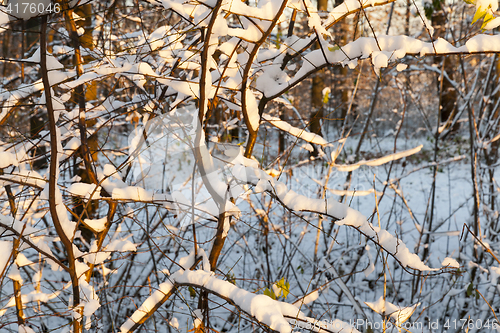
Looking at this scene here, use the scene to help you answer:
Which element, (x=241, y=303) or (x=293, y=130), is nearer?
(x=241, y=303)

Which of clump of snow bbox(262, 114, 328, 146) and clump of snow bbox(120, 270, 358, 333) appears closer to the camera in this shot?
clump of snow bbox(120, 270, 358, 333)

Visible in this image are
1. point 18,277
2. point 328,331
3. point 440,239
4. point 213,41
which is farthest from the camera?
point 440,239

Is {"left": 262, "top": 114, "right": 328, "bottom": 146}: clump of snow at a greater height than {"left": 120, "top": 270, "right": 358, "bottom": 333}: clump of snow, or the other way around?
{"left": 262, "top": 114, "right": 328, "bottom": 146}: clump of snow

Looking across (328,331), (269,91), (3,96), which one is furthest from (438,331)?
(3,96)

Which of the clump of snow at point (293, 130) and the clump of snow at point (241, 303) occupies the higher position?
the clump of snow at point (293, 130)

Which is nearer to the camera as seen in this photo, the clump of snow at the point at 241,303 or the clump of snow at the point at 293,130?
the clump of snow at the point at 241,303

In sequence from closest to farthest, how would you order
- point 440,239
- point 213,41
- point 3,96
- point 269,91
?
point 213,41, point 269,91, point 3,96, point 440,239

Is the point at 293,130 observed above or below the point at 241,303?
above

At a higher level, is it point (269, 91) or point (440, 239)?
point (440, 239)

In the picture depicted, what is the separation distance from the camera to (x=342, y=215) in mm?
1168

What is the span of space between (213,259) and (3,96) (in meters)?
1.32

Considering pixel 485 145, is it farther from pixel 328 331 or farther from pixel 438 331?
pixel 328 331

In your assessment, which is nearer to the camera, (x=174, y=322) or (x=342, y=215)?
(x=342, y=215)

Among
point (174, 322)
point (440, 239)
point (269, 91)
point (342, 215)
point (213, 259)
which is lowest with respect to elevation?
point (174, 322)
